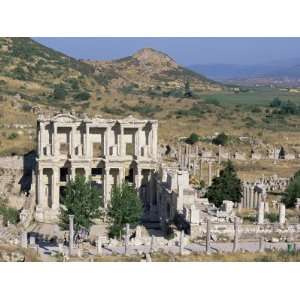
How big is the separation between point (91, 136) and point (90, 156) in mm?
1433

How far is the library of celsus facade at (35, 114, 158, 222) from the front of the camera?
147ft

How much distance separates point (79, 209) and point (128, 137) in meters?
10.2

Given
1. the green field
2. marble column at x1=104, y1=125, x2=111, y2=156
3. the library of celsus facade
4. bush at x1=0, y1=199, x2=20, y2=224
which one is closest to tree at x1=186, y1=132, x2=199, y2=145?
the library of celsus facade

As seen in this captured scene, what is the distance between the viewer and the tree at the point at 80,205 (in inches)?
1458

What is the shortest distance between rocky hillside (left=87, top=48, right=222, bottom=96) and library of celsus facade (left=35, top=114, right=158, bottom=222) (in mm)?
76294

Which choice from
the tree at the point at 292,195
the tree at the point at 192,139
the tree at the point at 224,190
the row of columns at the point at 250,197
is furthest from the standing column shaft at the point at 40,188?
the tree at the point at 192,139

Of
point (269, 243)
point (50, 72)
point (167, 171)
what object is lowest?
point (269, 243)

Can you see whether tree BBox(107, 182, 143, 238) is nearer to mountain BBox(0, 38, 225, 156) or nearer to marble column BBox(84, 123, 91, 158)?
marble column BBox(84, 123, 91, 158)

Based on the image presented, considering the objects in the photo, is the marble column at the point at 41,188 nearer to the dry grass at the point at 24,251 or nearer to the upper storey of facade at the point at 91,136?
the upper storey of facade at the point at 91,136

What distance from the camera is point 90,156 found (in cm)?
4512

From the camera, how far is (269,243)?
3625 cm

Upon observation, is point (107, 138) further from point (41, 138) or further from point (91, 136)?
point (41, 138)

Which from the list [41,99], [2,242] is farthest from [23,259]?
[41,99]

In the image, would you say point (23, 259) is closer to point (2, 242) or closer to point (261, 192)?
point (2, 242)
